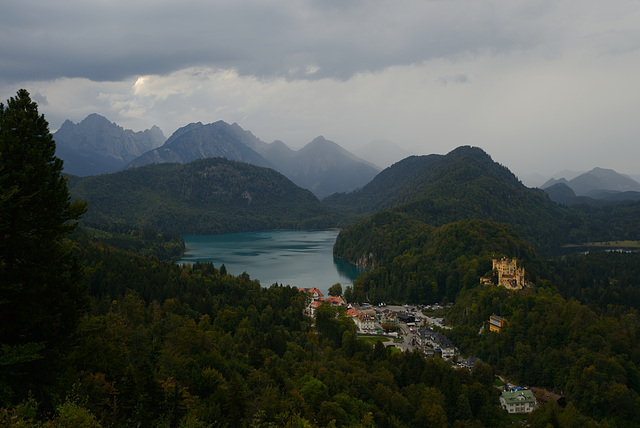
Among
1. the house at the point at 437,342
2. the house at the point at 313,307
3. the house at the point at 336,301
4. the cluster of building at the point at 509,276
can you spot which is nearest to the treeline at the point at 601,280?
the cluster of building at the point at 509,276

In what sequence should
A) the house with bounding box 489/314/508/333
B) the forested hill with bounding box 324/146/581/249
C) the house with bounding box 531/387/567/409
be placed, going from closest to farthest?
the house with bounding box 531/387/567/409 → the house with bounding box 489/314/508/333 → the forested hill with bounding box 324/146/581/249

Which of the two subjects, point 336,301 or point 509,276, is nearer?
point 509,276

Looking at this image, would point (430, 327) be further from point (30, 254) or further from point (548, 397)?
point (30, 254)

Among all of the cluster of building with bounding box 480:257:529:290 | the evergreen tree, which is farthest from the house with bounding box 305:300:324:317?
the evergreen tree

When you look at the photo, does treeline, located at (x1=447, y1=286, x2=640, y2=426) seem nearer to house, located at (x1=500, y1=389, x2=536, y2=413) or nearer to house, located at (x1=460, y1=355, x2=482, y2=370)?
house, located at (x1=460, y1=355, x2=482, y2=370)

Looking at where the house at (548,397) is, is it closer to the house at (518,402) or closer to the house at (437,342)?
the house at (518,402)

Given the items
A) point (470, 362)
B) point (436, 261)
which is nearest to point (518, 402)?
point (470, 362)

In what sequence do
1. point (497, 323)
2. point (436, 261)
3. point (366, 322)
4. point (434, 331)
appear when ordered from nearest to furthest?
point (497, 323) < point (434, 331) < point (366, 322) < point (436, 261)

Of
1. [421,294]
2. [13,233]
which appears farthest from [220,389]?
[421,294]
